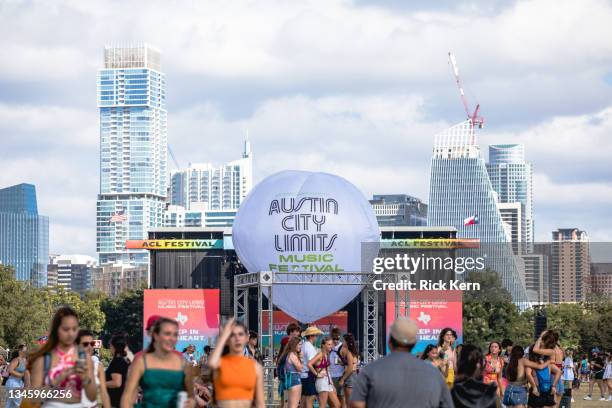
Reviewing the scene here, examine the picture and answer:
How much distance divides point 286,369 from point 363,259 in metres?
20.0

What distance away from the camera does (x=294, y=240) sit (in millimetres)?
38781

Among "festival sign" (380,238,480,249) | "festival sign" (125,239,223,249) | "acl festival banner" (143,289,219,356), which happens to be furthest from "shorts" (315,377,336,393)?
"festival sign" (125,239,223,249)

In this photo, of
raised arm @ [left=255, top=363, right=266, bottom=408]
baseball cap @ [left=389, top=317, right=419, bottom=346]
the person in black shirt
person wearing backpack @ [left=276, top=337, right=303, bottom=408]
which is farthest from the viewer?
person wearing backpack @ [left=276, top=337, right=303, bottom=408]

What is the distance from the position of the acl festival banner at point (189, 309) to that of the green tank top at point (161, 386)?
54390mm

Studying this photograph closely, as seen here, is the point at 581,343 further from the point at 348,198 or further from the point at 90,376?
the point at 90,376

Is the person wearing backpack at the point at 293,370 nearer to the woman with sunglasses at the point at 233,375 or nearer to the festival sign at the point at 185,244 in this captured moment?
the woman with sunglasses at the point at 233,375

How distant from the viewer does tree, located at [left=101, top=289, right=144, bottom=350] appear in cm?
10638

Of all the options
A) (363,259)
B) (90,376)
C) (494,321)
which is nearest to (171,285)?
(494,321)

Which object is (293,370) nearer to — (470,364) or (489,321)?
(470,364)

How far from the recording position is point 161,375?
10414 mm

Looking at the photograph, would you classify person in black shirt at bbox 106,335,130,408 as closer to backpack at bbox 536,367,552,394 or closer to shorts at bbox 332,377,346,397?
backpack at bbox 536,367,552,394

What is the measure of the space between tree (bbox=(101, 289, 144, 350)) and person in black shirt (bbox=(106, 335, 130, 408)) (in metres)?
84.0

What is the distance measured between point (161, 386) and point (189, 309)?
183ft

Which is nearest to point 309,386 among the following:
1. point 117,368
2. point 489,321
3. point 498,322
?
point 117,368
